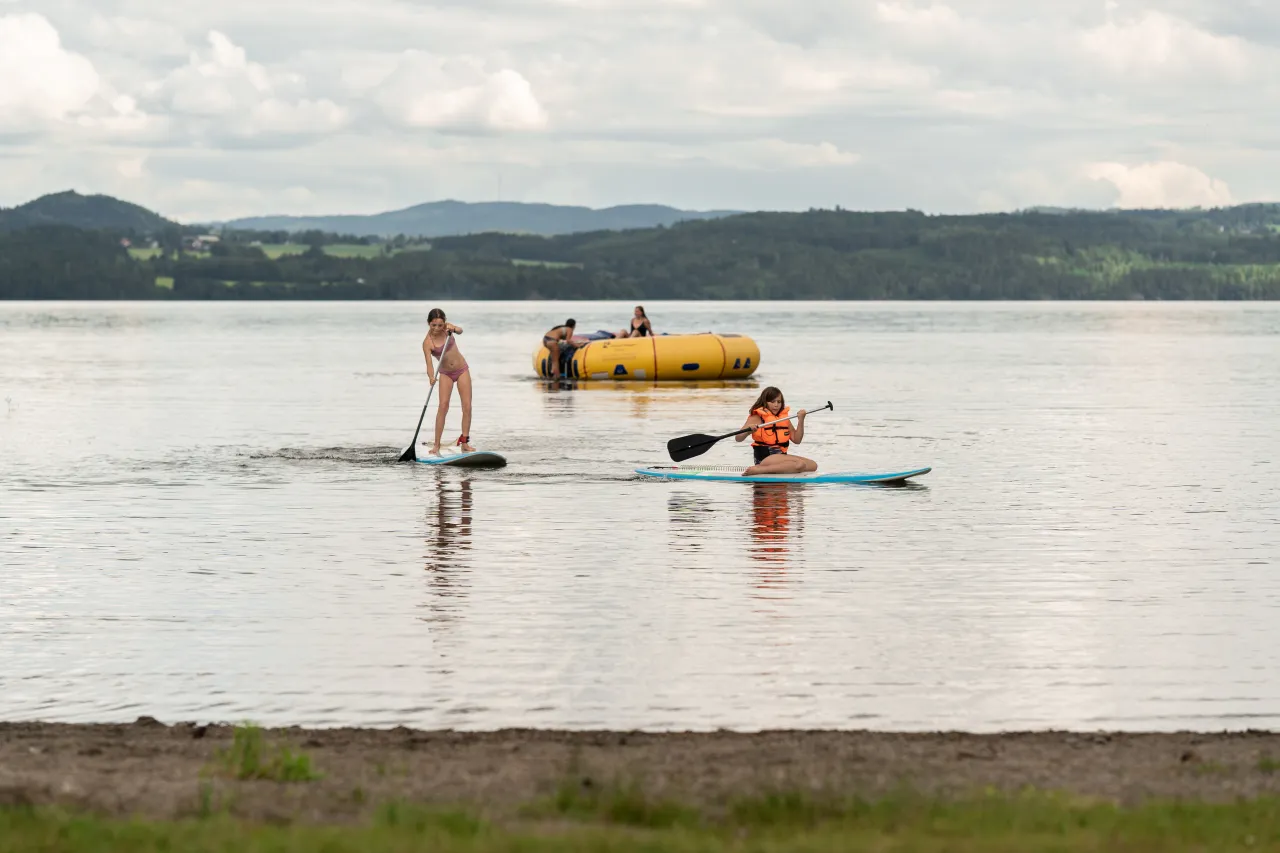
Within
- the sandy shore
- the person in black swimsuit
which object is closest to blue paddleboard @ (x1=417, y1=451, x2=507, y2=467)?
the sandy shore

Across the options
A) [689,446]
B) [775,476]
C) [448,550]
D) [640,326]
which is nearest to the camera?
[448,550]

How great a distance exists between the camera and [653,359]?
51281 millimetres

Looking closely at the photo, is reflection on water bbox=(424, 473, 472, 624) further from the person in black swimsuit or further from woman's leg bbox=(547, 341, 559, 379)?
the person in black swimsuit

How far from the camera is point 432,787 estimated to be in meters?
8.62

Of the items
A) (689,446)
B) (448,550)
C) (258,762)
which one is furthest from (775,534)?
(258,762)

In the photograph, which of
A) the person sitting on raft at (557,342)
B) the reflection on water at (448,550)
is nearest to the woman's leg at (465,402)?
the reflection on water at (448,550)

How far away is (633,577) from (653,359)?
115ft

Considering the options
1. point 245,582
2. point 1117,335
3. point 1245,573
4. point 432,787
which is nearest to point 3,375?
point 245,582

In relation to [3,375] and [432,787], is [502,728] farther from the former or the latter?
[3,375]

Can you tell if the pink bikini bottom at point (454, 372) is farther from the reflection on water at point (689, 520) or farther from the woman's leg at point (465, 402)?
the reflection on water at point (689, 520)

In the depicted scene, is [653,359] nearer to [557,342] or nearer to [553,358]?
[557,342]

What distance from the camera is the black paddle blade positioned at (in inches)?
1025

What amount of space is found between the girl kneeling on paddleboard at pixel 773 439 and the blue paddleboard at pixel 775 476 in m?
0.12

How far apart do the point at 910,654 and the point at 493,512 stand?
9.42 meters
